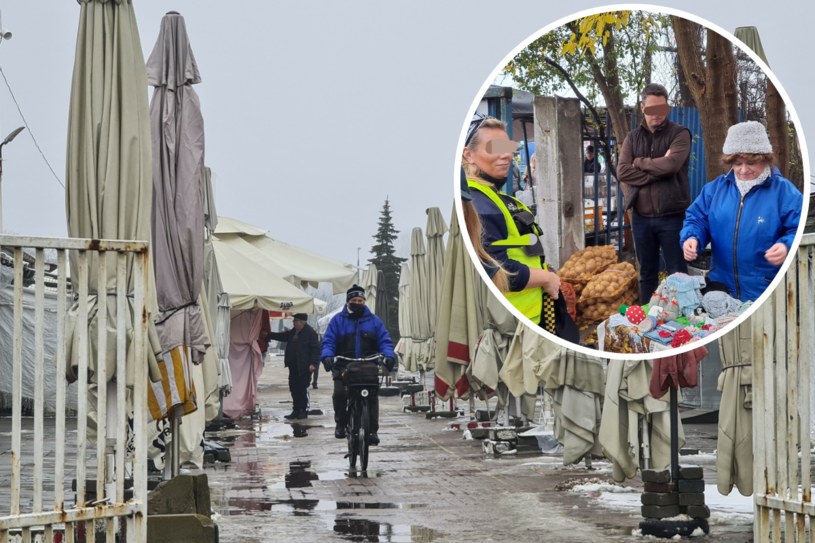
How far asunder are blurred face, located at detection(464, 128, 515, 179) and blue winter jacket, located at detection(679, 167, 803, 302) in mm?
513

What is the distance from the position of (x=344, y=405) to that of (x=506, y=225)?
12.3m

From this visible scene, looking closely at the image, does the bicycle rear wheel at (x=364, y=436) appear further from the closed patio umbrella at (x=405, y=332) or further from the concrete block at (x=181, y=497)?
the closed patio umbrella at (x=405, y=332)

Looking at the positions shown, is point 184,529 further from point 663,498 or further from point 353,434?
point 353,434

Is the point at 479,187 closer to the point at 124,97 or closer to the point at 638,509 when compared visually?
the point at 124,97

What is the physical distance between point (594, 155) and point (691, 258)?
344 mm

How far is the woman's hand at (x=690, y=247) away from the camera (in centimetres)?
306

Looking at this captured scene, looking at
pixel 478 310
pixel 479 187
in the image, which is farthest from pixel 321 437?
pixel 479 187

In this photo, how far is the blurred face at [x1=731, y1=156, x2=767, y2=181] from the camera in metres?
3.05

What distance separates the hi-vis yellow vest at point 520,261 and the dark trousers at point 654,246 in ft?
0.82

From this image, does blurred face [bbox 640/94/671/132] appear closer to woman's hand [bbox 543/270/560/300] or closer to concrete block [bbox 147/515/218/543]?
woman's hand [bbox 543/270/560/300]

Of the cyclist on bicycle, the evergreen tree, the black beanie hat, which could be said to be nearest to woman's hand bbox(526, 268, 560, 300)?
the cyclist on bicycle

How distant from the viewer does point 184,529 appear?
7.52 m

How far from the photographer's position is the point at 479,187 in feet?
10.6

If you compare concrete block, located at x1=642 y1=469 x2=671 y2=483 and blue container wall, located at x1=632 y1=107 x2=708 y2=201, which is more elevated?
blue container wall, located at x1=632 y1=107 x2=708 y2=201
